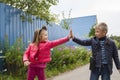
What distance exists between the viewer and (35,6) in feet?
47.4

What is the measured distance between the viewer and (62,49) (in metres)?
16.1

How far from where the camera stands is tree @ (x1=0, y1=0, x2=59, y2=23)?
46.8 feet

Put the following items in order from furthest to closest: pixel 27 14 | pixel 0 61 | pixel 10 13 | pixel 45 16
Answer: pixel 45 16, pixel 27 14, pixel 10 13, pixel 0 61

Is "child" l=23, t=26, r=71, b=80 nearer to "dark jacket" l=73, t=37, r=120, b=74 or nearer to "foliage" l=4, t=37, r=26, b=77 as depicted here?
"dark jacket" l=73, t=37, r=120, b=74

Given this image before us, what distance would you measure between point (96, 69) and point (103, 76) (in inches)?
7.3

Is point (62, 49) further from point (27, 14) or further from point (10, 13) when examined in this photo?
point (10, 13)

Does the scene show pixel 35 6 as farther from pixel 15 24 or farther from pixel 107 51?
pixel 107 51

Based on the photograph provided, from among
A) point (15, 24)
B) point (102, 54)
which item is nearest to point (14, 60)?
point (15, 24)

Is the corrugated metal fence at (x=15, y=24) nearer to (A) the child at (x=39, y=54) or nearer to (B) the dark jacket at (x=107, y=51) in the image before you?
(A) the child at (x=39, y=54)

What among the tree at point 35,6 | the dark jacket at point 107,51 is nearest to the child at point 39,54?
the dark jacket at point 107,51

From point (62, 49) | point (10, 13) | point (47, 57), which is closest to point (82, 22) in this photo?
point (62, 49)

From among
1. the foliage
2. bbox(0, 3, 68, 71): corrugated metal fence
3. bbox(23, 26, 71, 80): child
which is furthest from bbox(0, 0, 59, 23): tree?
bbox(23, 26, 71, 80): child

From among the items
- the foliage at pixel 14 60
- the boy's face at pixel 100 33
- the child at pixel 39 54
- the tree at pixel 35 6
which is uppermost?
the tree at pixel 35 6

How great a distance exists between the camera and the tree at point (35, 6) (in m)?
14.2
